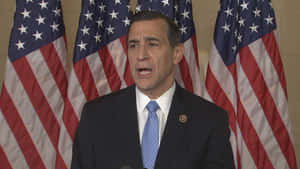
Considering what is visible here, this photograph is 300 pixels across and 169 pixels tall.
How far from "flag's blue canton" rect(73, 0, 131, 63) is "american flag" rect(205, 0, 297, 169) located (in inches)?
29.8

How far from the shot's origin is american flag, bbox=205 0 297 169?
8.06 feet

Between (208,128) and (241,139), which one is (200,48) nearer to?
(241,139)

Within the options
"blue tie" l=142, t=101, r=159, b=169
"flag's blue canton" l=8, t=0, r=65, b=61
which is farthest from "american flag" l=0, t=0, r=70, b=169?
"blue tie" l=142, t=101, r=159, b=169

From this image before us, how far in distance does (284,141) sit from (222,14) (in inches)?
42.8

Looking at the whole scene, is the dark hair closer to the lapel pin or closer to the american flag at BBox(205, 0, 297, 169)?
the lapel pin

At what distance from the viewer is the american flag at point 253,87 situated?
2.46 meters

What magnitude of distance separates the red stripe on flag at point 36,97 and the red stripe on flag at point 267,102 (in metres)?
1.55

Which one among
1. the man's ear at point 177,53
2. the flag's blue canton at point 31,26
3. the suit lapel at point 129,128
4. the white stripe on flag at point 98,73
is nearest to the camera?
the suit lapel at point 129,128

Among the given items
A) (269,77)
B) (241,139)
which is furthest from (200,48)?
(241,139)

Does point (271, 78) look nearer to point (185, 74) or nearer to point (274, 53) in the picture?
point (274, 53)

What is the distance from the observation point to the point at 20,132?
2432 mm

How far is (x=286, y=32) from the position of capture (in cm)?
297

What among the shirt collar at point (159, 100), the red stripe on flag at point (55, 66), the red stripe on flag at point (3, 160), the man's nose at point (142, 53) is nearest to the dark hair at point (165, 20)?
the man's nose at point (142, 53)

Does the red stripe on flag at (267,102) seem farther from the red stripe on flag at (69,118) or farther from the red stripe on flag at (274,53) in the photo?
the red stripe on flag at (69,118)
